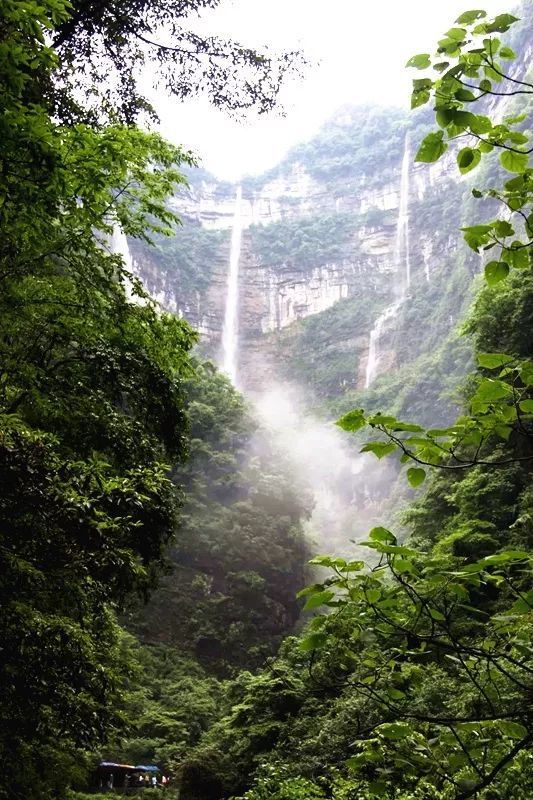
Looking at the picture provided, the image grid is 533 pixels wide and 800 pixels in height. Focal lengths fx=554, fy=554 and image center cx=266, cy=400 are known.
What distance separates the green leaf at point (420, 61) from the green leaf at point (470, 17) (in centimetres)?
9

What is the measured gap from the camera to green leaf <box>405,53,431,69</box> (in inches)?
51.7

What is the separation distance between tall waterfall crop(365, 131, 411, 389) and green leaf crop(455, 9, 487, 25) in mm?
59197

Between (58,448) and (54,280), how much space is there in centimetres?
133

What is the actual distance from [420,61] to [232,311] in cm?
6631

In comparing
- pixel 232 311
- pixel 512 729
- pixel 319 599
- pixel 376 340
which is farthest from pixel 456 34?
pixel 232 311

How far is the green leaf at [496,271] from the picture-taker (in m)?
1.40

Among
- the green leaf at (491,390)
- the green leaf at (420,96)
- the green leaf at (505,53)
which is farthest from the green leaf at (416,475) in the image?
the green leaf at (505,53)

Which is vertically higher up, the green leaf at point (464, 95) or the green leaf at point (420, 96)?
the green leaf at point (420, 96)

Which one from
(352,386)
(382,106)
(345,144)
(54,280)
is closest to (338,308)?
(352,386)

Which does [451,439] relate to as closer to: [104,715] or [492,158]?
[104,715]

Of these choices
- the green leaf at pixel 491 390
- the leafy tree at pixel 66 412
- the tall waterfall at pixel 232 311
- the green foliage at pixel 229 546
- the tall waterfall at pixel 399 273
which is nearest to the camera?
the green leaf at pixel 491 390

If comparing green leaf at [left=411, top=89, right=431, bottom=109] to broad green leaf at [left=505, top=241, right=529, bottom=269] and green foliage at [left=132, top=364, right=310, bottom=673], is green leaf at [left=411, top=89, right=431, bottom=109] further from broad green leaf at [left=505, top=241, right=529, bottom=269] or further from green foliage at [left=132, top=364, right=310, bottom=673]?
green foliage at [left=132, top=364, right=310, bottom=673]

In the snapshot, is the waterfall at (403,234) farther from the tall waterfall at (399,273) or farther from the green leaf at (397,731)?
the green leaf at (397,731)

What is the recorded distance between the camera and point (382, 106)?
8406 cm
